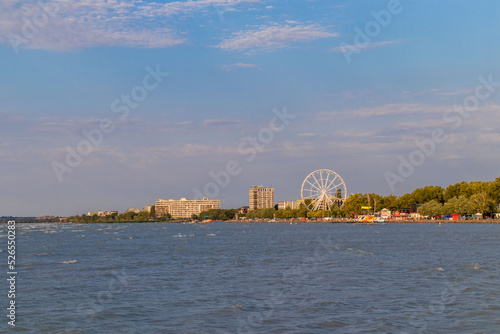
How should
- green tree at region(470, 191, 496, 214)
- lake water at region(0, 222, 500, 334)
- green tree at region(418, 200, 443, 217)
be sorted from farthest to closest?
green tree at region(418, 200, 443, 217), green tree at region(470, 191, 496, 214), lake water at region(0, 222, 500, 334)

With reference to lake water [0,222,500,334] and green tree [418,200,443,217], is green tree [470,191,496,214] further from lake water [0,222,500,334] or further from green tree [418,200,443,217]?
lake water [0,222,500,334]

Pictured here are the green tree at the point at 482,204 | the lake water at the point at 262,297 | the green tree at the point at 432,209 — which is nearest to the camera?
the lake water at the point at 262,297

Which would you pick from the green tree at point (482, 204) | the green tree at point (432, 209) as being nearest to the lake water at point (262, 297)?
the green tree at point (482, 204)

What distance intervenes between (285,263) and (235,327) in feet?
70.9

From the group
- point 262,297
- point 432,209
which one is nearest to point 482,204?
point 432,209

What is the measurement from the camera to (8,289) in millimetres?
28516

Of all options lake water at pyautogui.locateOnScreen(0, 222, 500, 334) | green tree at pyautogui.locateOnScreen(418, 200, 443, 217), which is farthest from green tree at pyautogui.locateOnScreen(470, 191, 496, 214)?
lake water at pyautogui.locateOnScreen(0, 222, 500, 334)

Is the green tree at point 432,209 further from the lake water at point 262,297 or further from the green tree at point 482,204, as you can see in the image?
the lake water at point 262,297

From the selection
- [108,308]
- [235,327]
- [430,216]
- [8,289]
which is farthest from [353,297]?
[430,216]

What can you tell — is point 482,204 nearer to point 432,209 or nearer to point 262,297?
point 432,209

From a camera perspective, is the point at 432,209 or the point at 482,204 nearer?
the point at 482,204

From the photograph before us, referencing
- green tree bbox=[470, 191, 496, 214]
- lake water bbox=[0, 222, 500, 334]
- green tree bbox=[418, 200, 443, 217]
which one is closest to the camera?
lake water bbox=[0, 222, 500, 334]

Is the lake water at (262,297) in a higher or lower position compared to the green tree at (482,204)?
lower

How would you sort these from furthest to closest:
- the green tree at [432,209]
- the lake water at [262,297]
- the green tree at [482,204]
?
the green tree at [432,209] < the green tree at [482,204] < the lake water at [262,297]
